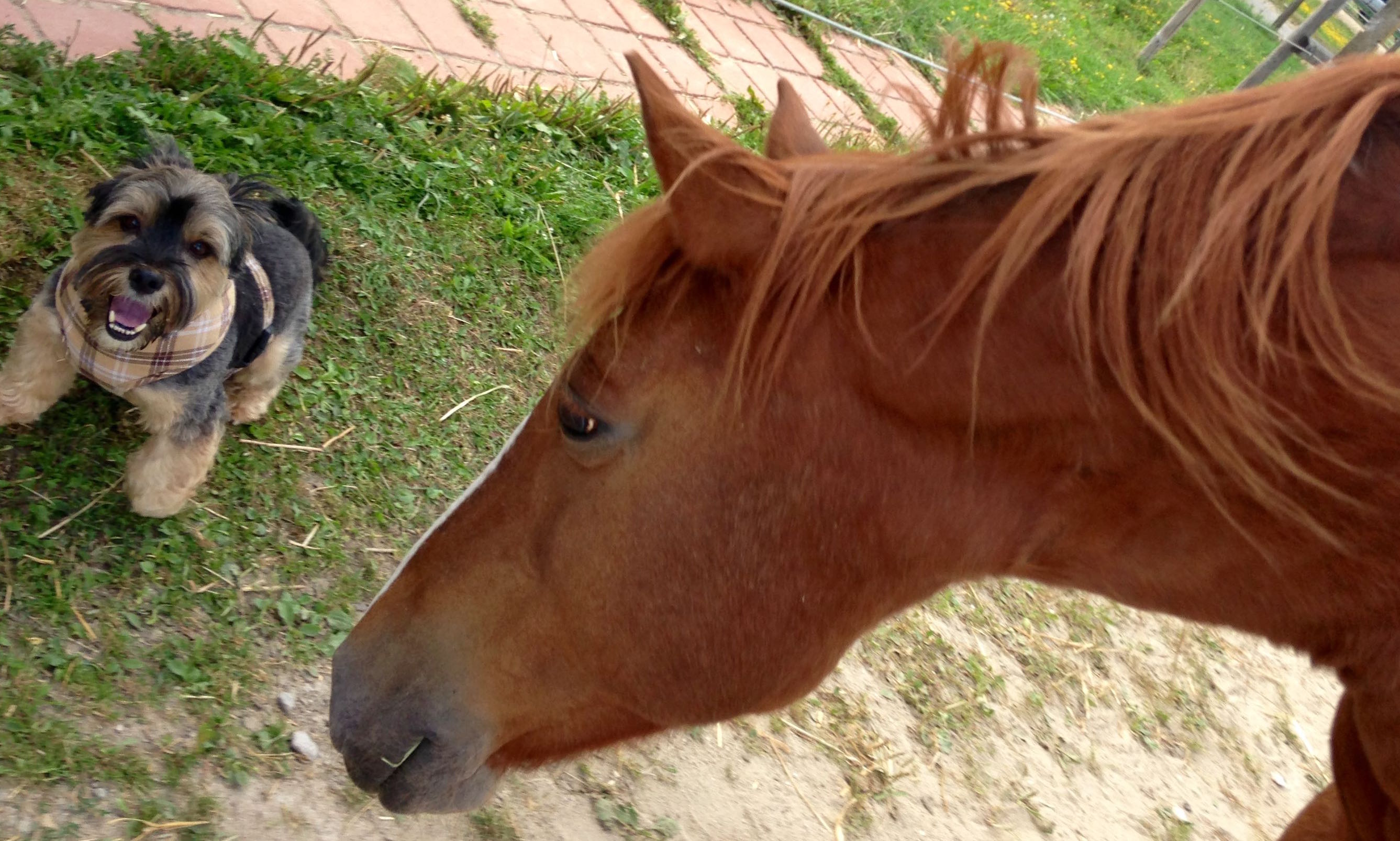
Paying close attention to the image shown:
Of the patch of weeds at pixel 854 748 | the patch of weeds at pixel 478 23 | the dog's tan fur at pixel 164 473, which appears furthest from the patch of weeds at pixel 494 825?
the patch of weeds at pixel 478 23

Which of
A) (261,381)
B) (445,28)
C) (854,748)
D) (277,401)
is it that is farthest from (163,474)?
(445,28)

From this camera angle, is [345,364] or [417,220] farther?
[417,220]

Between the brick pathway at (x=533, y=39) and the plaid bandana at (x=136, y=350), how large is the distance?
1.50 m

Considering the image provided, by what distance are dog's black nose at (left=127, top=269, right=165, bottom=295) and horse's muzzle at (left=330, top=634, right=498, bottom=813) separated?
1.01m

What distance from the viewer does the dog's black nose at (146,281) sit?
7.26ft

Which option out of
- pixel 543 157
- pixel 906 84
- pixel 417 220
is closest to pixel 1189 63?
pixel 543 157

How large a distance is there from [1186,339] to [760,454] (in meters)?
0.55

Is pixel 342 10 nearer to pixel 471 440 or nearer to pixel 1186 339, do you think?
pixel 471 440

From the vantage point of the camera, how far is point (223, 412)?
267 cm

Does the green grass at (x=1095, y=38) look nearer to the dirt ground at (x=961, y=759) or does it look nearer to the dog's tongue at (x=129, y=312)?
the dirt ground at (x=961, y=759)

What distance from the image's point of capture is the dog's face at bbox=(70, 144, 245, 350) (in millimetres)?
2221

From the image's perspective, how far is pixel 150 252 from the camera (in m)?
2.27

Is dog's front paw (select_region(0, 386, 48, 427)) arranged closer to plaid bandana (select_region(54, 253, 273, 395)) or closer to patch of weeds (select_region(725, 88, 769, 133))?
plaid bandana (select_region(54, 253, 273, 395))

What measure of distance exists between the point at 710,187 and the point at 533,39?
4033 mm
